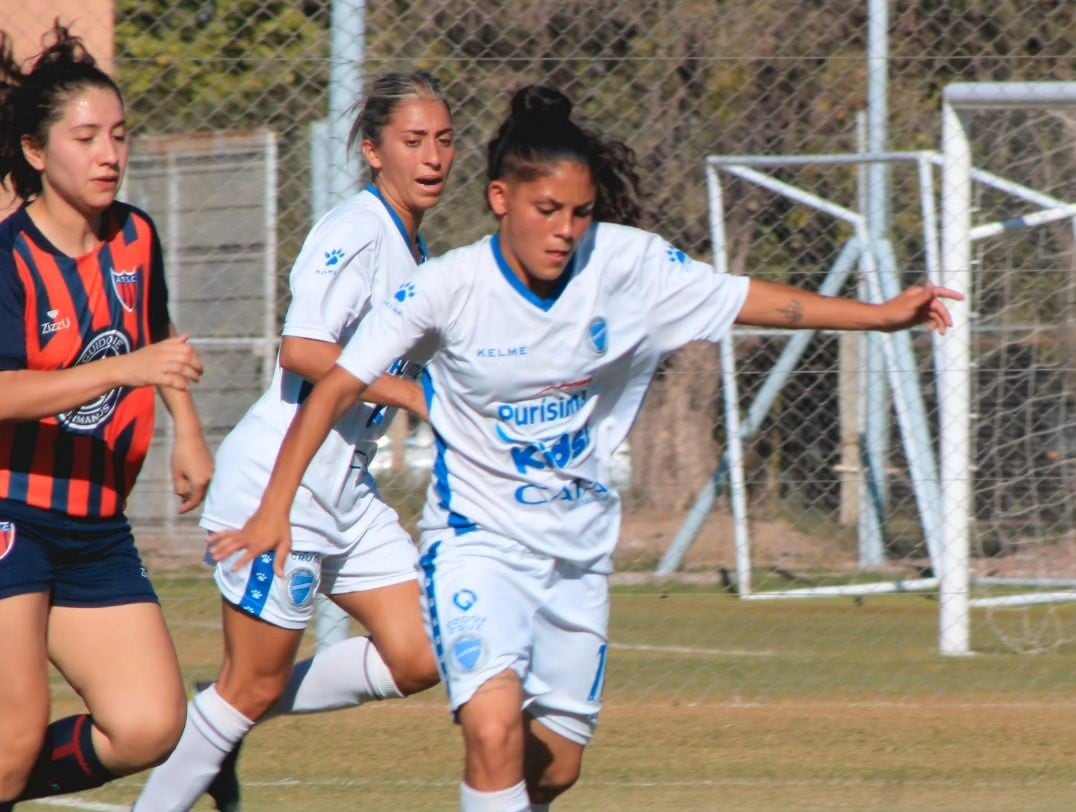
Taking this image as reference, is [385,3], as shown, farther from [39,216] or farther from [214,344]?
[39,216]

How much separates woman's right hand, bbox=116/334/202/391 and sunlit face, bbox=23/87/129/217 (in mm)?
510

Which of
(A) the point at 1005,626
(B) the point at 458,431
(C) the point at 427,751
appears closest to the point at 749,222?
(A) the point at 1005,626

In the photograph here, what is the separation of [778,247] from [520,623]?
592cm

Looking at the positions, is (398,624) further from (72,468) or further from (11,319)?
(11,319)

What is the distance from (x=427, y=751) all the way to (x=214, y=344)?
3190 millimetres

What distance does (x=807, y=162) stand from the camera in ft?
28.7

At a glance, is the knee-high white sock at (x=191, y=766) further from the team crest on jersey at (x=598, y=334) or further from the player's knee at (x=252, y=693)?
the team crest on jersey at (x=598, y=334)

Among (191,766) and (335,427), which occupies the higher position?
(335,427)

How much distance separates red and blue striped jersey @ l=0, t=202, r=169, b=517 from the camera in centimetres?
397

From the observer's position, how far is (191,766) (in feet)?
15.0

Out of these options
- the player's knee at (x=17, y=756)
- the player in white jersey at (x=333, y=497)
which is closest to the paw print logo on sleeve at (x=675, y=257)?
the player in white jersey at (x=333, y=497)

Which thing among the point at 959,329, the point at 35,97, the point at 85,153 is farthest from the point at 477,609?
the point at 959,329

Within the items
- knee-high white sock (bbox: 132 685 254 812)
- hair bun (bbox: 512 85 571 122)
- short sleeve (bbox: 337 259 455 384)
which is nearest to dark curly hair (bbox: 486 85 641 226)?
hair bun (bbox: 512 85 571 122)

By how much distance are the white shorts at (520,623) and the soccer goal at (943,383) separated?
3.68 metres
